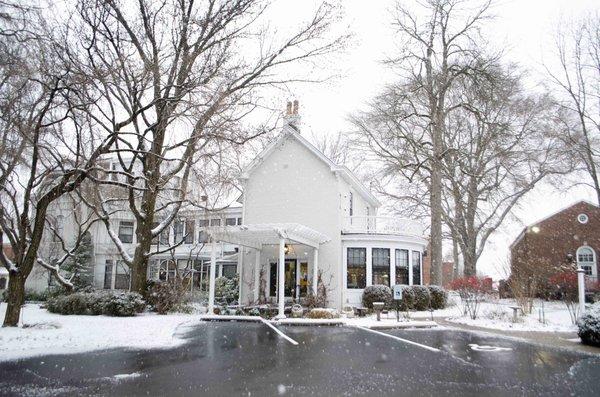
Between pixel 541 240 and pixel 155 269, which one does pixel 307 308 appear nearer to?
pixel 155 269

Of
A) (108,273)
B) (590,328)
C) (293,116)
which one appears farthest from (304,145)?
(108,273)

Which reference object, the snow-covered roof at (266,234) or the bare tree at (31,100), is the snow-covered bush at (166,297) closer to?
the snow-covered roof at (266,234)

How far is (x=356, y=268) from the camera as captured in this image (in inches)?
803

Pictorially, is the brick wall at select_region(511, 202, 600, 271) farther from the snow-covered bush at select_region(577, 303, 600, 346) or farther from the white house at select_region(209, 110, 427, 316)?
the snow-covered bush at select_region(577, 303, 600, 346)

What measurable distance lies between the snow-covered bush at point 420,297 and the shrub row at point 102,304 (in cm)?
1136

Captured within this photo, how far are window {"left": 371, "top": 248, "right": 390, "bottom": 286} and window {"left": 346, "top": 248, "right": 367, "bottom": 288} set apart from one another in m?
0.43

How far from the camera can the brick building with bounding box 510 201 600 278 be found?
27.6 metres

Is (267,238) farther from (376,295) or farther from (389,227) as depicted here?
(389,227)

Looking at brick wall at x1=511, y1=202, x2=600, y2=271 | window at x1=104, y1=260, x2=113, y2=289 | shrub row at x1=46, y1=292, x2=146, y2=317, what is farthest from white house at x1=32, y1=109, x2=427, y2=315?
window at x1=104, y1=260, x2=113, y2=289

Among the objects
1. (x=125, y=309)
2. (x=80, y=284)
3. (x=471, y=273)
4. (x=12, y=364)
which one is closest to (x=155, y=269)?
(x=80, y=284)

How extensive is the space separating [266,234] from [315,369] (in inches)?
381

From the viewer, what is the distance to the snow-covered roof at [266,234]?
16453 mm


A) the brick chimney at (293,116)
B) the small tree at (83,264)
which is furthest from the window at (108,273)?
the brick chimney at (293,116)

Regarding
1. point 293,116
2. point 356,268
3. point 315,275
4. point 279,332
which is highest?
point 293,116
